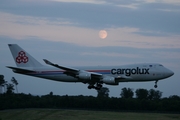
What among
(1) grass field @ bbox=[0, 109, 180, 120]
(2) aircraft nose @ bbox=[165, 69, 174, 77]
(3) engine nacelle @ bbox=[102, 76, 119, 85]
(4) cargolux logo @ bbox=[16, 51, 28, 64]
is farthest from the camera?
(4) cargolux logo @ bbox=[16, 51, 28, 64]

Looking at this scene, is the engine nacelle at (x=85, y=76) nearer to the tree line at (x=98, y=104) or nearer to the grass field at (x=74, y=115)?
the grass field at (x=74, y=115)

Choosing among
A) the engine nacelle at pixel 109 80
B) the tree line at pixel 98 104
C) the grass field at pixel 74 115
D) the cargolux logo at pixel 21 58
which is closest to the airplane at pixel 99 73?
the engine nacelle at pixel 109 80

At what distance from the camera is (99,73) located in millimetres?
86562

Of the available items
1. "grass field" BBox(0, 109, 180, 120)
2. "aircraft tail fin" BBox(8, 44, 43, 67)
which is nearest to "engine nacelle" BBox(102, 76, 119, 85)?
"grass field" BBox(0, 109, 180, 120)

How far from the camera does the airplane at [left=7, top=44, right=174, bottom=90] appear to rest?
84312 millimetres

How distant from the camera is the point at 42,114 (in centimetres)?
8781

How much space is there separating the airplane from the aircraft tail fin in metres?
0.25

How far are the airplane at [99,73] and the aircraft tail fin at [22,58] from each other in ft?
0.81

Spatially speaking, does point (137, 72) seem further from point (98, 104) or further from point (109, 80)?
Answer: point (98, 104)

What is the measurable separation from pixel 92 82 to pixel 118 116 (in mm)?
7759

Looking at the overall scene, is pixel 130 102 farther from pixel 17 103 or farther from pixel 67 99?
pixel 17 103

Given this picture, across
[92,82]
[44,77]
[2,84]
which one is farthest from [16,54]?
[2,84]

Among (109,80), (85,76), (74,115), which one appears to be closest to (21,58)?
(85,76)

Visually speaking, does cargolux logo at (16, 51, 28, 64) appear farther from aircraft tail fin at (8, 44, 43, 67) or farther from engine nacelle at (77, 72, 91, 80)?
engine nacelle at (77, 72, 91, 80)
